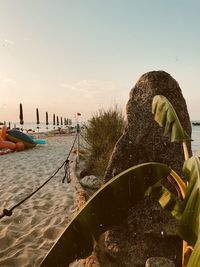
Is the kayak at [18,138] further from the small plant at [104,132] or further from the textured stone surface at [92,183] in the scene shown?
the textured stone surface at [92,183]

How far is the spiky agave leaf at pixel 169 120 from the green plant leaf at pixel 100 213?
54cm

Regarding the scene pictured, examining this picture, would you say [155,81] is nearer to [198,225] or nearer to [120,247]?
[120,247]

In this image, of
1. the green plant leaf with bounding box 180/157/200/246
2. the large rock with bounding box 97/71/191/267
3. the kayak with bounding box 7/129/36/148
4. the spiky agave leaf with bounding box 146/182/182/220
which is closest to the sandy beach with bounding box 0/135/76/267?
the large rock with bounding box 97/71/191/267

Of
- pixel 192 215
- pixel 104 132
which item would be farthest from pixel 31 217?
pixel 104 132

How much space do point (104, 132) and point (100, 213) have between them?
8579 millimetres

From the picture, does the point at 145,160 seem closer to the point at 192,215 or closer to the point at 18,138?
the point at 192,215

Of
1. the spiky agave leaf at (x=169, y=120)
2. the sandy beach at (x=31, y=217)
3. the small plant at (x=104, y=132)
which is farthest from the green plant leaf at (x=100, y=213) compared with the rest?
the small plant at (x=104, y=132)

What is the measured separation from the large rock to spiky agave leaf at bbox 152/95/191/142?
999 millimetres

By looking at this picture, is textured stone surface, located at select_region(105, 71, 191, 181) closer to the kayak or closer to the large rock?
the large rock

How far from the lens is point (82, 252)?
5.68 ft

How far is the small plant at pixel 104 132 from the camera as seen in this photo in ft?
32.8

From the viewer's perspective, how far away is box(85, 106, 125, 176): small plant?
32.8 feet

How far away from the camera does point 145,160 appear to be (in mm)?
3670

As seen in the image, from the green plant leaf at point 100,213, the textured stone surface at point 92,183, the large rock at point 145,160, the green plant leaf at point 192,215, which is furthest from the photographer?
the textured stone surface at point 92,183
